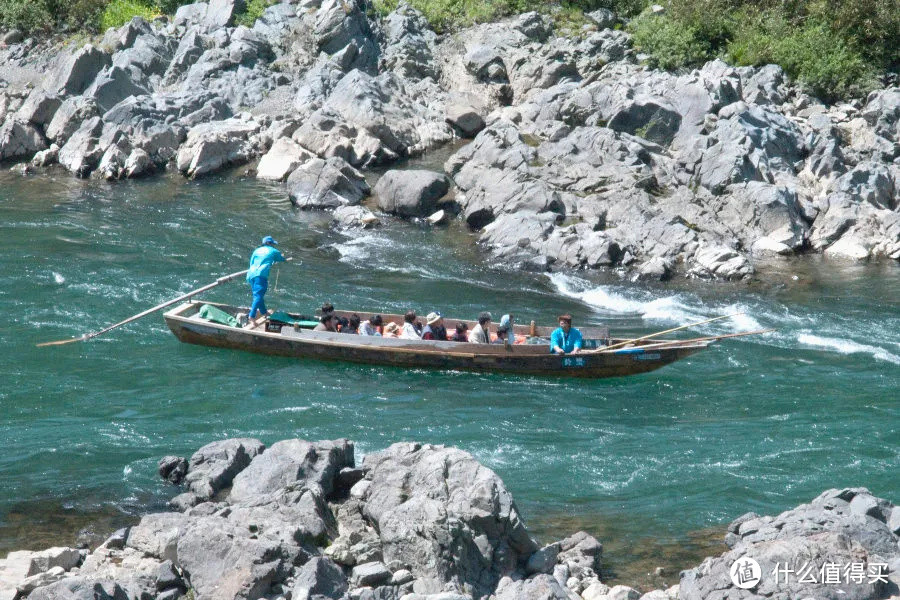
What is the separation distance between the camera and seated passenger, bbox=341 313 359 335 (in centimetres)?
1953

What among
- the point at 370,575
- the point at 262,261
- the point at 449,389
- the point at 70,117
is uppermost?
the point at 70,117

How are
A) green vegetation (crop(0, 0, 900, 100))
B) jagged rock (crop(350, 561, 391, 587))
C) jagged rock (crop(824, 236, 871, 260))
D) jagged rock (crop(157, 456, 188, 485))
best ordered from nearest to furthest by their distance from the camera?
jagged rock (crop(350, 561, 391, 587)) → jagged rock (crop(157, 456, 188, 485)) → jagged rock (crop(824, 236, 871, 260)) → green vegetation (crop(0, 0, 900, 100))

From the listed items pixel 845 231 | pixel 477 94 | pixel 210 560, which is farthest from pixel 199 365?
pixel 477 94

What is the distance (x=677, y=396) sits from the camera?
17.9 metres

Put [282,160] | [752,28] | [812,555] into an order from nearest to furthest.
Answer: [812,555]
[282,160]
[752,28]

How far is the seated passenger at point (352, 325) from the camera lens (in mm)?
19531

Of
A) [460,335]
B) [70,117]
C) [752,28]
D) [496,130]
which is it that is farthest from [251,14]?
[460,335]

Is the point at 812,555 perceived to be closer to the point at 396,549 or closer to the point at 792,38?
the point at 396,549

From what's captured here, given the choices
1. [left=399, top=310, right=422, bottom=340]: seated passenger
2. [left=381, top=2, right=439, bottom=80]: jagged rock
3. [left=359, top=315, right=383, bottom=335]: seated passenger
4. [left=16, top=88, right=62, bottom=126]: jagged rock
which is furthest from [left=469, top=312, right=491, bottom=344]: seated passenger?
[left=16, top=88, right=62, bottom=126]: jagged rock

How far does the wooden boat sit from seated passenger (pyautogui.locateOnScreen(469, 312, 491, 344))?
25cm

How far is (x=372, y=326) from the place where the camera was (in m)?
19.3

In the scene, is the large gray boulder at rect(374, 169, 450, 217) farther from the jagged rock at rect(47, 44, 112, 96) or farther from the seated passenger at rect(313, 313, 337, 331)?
the jagged rock at rect(47, 44, 112, 96)

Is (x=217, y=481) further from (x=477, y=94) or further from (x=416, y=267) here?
(x=477, y=94)

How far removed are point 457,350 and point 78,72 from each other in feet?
76.9
